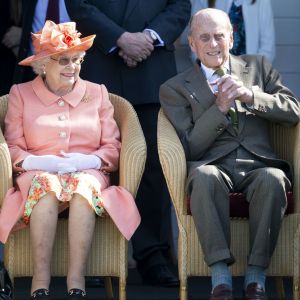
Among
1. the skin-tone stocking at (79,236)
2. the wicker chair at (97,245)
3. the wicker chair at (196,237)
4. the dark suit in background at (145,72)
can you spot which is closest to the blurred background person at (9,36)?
the dark suit in background at (145,72)

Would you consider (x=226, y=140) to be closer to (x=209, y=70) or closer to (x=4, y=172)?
(x=209, y=70)

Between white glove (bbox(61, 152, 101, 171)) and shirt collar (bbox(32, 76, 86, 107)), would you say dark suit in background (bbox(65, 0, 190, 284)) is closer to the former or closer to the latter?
shirt collar (bbox(32, 76, 86, 107))

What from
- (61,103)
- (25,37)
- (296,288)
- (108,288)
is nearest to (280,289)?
(296,288)

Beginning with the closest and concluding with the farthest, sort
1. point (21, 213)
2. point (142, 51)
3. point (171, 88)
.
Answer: point (21, 213) < point (171, 88) < point (142, 51)

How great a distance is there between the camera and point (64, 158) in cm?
675

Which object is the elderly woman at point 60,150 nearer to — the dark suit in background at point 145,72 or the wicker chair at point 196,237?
the wicker chair at point 196,237

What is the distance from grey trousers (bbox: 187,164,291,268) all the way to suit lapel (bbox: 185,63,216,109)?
1.66ft

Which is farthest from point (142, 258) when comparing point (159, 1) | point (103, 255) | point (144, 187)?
point (159, 1)

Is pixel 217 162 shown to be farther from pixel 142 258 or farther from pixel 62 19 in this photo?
pixel 62 19

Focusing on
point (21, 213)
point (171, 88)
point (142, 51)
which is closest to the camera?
point (21, 213)

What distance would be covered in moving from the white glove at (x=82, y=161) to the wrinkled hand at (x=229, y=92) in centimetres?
72

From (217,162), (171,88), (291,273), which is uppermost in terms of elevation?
(171,88)

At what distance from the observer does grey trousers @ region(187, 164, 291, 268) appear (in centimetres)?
643

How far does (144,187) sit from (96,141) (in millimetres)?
899
